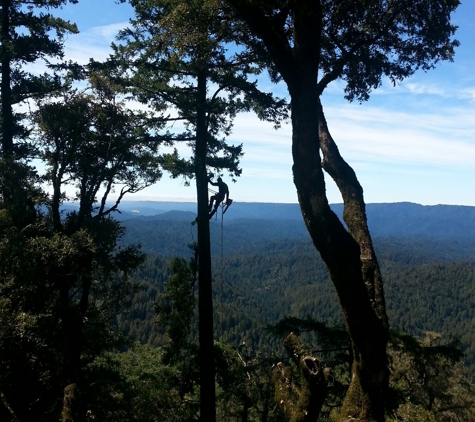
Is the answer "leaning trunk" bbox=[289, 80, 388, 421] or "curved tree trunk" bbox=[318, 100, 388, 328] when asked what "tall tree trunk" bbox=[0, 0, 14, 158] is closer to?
"curved tree trunk" bbox=[318, 100, 388, 328]

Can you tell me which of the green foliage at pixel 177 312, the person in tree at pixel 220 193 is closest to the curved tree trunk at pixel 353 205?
the person in tree at pixel 220 193

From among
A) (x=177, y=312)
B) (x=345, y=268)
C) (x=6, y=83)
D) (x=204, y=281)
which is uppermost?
(x=6, y=83)

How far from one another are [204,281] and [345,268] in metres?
5.83

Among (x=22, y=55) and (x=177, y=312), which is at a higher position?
(x=22, y=55)

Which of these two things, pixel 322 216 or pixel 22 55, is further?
pixel 22 55

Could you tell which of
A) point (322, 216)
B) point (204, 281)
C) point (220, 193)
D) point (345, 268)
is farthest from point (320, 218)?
point (204, 281)

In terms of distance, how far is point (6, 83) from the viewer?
29.3 ft

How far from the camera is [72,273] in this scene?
22.1ft

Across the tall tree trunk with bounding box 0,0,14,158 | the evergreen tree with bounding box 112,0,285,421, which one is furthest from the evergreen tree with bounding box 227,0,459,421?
the tall tree trunk with bounding box 0,0,14,158

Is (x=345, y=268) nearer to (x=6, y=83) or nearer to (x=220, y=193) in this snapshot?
(x=220, y=193)

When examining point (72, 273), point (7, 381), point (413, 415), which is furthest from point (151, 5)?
point (413, 415)

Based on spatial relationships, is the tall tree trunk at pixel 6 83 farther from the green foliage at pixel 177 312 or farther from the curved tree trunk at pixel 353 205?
the curved tree trunk at pixel 353 205

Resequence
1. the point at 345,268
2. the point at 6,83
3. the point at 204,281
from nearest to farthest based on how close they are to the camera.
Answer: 1. the point at 345,268
2. the point at 204,281
3. the point at 6,83

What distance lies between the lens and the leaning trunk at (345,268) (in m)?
3.01
